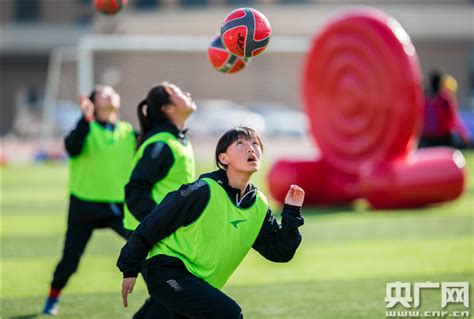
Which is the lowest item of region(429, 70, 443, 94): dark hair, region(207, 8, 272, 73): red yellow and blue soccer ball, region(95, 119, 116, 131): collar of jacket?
region(429, 70, 443, 94): dark hair

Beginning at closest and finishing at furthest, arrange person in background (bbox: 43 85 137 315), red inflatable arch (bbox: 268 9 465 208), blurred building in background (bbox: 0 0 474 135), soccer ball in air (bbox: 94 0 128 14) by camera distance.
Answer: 1. person in background (bbox: 43 85 137 315)
2. soccer ball in air (bbox: 94 0 128 14)
3. red inflatable arch (bbox: 268 9 465 208)
4. blurred building in background (bbox: 0 0 474 135)

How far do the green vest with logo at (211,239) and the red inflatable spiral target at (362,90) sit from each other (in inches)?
366

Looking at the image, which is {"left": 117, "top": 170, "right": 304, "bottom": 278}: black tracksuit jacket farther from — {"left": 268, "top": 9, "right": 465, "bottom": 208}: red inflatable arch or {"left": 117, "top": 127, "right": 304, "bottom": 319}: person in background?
{"left": 268, "top": 9, "right": 465, "bottom": 208}: red inflatable arch

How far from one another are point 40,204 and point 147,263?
12.0 metres

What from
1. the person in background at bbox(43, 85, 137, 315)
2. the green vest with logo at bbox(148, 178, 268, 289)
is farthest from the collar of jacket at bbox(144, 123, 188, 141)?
the person in background at bbox(43, 85, 137, 315)

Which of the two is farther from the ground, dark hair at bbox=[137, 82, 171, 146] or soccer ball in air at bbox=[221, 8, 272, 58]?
soccer ball in air at bbox=[221, 8, 272, 58]

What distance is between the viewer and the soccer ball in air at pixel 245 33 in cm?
632

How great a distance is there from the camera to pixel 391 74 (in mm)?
14156

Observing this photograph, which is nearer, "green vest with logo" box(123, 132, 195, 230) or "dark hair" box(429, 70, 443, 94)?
"green vest with logo" box(123, 132, 195, 230)

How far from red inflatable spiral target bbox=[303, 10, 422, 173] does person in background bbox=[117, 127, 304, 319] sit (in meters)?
9.16

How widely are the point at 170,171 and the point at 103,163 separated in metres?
1.81

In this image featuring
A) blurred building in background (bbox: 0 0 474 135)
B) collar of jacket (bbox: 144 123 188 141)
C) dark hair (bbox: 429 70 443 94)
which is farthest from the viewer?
blurred building in background (bbox: 0 0 474 135)

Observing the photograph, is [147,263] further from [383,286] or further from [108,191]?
[383,286]

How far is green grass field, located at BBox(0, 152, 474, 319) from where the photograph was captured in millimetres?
7844
